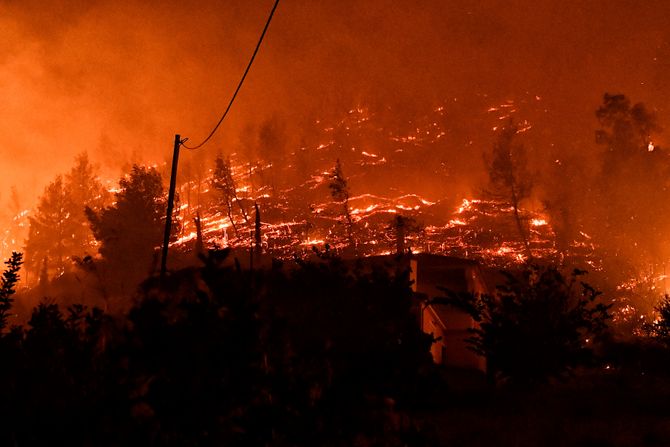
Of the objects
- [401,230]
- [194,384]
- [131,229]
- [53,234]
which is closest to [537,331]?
[194,384]

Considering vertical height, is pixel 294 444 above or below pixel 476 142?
below

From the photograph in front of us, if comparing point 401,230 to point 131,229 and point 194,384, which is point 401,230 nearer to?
point 131,229

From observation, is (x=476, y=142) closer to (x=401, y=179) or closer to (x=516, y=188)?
(x=401, y=179)

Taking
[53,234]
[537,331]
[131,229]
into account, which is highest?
[53,234]

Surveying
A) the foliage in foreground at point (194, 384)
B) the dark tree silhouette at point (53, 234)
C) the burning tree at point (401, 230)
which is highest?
the dark tree silhouette at point (53, 234)

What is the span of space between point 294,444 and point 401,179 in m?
90.7

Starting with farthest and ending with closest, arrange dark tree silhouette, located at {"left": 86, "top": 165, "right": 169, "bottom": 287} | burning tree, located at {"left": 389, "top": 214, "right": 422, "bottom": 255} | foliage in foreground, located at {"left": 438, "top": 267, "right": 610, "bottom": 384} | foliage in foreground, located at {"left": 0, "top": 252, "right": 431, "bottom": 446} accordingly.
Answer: dark tree silhouette, located at {"left": 86, "top": 165, "right": 169, "bottom": 287}
burning tree, located at {"left": 389, "top": 214, "right": 422, "bottom": 255}
foliage in foreground, located at {"left": 438, "top": 267, "right": 610, "bottom": 384}
foliage in foreground, located at {"left": 0, "top": 252, "right": 431, "bottom": 446}

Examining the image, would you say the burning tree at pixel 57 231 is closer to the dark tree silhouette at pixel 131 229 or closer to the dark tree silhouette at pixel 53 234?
the dark tree silhouette at pixel 53 234

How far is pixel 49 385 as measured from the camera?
11.8ft

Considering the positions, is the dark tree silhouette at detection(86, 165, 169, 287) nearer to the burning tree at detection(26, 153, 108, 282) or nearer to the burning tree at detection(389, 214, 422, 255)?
the burning tree at detection(389, 214, 422, 255)

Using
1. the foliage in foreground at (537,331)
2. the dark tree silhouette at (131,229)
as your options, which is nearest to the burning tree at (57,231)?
the dark tree silhouette at (131,229)

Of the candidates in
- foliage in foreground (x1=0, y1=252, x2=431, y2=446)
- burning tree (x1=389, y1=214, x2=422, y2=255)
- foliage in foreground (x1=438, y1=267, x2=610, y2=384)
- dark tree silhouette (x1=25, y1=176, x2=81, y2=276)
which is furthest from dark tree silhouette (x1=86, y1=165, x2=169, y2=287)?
foliage in foreground (x1=0, y1=252, x2=431, y2=446)

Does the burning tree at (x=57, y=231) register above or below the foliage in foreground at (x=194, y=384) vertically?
Result: above

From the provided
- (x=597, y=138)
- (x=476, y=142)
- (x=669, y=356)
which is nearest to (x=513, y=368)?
(x=669, y=356)
